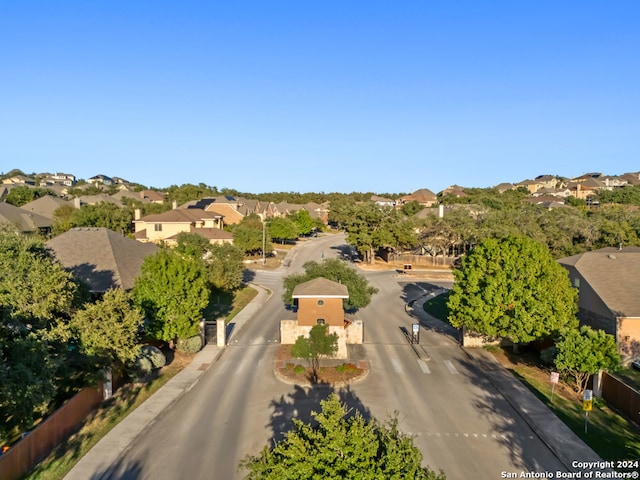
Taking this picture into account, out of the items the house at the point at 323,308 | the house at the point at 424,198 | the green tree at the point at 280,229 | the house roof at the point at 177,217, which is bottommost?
the house at the point at 323,308

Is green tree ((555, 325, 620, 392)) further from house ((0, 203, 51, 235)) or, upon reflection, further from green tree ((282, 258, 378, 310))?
house ((0, 203, 51, 235))

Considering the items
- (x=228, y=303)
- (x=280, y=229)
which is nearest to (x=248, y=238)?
(x=280, y=229)

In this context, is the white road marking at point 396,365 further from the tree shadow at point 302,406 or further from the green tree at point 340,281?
the green tree at point 340,281

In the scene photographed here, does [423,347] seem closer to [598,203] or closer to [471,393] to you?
[471,393]

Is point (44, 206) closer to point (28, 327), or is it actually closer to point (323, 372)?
point (28, 327)

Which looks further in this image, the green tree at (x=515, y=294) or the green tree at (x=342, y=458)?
the green tree at (x=515, y=294)

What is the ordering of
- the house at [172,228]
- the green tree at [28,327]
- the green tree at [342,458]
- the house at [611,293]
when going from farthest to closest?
the house at [172,228] < the house at [611,293] < the green tree at [28,327] < the green tree at [342,458]

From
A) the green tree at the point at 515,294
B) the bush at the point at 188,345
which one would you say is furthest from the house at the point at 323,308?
the green tree at the point at 515,294

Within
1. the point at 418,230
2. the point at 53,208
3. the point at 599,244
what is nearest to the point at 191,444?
the point at 418,230
